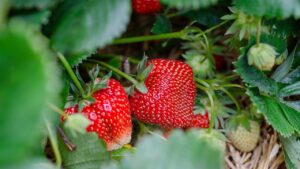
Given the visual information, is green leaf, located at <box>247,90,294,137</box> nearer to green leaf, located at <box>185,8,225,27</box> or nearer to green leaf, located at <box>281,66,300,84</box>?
green leaf, located at <box>281,66,300,84</box>

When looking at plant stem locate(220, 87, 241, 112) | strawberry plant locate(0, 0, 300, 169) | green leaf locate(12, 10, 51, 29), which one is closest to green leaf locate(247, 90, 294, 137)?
strawberry plant locate(0, 0, 300, 169)

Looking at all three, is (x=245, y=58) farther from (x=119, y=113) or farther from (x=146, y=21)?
(x=146, y=21)

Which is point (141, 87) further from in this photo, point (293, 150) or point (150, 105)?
point (293, 150)

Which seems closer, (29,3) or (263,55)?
(29,3)

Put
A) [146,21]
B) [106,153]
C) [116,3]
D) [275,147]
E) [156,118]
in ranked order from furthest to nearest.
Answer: [146,21] < [275,147] < [156,118] < [106,153] < [116,3]

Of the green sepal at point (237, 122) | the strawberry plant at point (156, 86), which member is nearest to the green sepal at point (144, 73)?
the strawberry plant at point (156, 86)

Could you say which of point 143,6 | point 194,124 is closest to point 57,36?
point 143,6

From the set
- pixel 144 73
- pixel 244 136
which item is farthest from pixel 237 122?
pixel 144 73
